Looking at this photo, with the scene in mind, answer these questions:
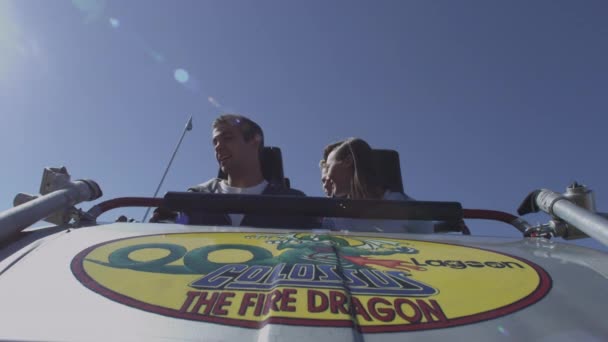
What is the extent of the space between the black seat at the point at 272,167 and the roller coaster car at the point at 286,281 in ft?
5.99

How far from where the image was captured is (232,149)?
290 centimetres

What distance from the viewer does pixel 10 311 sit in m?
0.73

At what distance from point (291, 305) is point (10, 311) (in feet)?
1.82

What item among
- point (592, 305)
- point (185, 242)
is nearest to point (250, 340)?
point (185, 242)

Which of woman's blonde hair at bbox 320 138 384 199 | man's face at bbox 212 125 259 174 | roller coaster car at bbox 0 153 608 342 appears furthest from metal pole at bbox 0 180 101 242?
woman's blonde hair at bbox 320 138 384 199

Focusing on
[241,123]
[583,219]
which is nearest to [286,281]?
[583,219]

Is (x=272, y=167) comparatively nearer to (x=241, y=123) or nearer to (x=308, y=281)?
(x=241, y=123)

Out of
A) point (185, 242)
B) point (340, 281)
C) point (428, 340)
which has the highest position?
point (185, 242)

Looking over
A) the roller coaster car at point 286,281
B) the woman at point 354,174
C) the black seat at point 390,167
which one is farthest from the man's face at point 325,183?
the roller coaster car at point 286,281

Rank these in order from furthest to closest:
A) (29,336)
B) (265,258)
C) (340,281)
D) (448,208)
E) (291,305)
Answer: (448,208), (265,258), (340,281), (291,305), (29,336)

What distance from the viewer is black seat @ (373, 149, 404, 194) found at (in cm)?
342

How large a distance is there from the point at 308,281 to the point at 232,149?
2.14 meters

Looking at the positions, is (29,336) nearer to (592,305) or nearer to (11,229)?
(11,229)

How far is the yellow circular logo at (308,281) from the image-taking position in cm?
76
